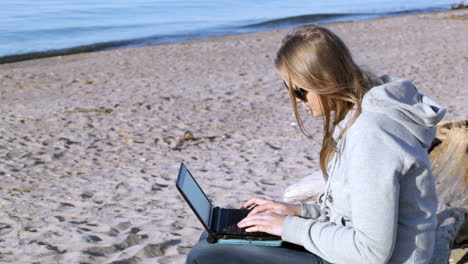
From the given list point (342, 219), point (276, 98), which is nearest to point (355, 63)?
point (342, 219)

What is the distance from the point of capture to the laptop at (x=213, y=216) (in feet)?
8.07

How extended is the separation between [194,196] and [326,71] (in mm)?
806

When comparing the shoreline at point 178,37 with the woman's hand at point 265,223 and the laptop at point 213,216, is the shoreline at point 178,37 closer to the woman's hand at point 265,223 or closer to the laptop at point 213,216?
the laptop at point 213,216

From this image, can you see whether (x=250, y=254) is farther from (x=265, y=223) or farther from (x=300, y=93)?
(x=300, y=93)

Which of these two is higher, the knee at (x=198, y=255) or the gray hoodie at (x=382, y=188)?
the gray hoodie at (x=382, y=188)

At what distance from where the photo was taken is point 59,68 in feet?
41.8

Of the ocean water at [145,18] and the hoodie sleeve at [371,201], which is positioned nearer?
the hoodie sleeve at [371,201]

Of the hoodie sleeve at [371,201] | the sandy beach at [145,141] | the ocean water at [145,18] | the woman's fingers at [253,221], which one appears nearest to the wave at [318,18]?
the ocean water at [145,18]

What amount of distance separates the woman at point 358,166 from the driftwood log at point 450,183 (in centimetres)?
123

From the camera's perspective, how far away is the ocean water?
60.4ft

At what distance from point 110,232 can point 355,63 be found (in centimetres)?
264

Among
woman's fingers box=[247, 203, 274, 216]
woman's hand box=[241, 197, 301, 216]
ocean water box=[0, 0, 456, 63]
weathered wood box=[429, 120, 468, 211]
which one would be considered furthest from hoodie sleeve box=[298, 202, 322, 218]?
ocean water box=[0, 0, 456, 63]

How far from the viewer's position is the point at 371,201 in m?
2.05

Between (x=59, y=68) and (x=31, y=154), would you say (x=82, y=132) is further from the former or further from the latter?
(x=59, y=68)
